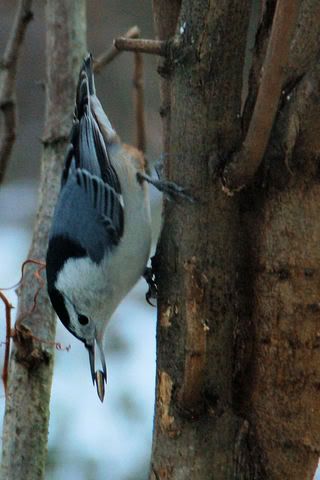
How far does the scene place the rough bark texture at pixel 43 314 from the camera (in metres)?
1.76

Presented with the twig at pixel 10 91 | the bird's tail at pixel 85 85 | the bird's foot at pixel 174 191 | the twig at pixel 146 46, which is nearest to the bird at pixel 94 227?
the bird's tail at pixel 85 85

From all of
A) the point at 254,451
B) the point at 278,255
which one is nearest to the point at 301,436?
the point at 254,451

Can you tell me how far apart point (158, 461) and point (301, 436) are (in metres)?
0.25

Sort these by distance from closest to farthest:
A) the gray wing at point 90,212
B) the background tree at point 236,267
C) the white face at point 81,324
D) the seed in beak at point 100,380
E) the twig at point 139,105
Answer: the background tree at point 236,267
the seed in beak at point 100,380
the white face at point 81,324
the gray wing at point 90,212
the twig at point 139,105

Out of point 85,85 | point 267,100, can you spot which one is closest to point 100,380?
point 85,85

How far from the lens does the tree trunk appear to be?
4.92 feet

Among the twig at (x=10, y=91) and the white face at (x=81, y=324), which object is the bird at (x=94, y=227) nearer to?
the white face at (x=81, y=324)

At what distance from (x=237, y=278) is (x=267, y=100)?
0.34 metres

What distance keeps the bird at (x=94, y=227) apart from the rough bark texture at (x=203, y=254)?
515 millimetres

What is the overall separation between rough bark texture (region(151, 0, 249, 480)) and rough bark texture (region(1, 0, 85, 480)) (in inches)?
12.8

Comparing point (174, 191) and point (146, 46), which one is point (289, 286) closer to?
point (174, 191)

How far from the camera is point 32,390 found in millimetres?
1802

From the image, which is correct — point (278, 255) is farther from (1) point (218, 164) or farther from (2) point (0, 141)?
(2) point (0, 141)

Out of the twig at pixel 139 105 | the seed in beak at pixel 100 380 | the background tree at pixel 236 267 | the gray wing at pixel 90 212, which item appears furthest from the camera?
the twig at pixel 139 105
